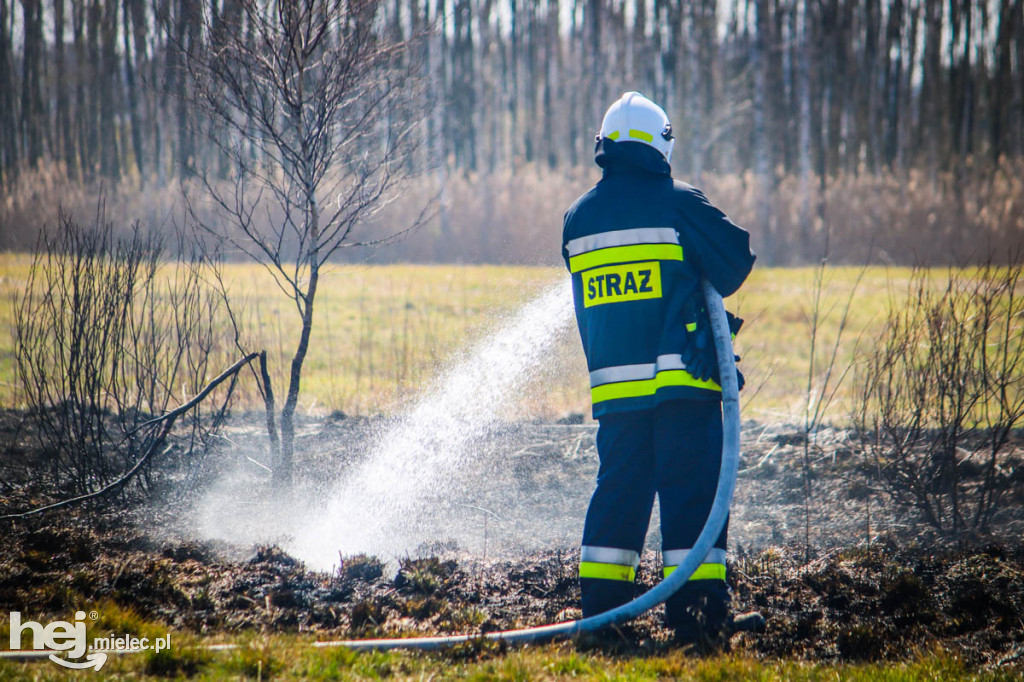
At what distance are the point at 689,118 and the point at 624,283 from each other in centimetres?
3413

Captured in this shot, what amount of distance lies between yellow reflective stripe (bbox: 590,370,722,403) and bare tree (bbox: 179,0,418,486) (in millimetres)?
2556

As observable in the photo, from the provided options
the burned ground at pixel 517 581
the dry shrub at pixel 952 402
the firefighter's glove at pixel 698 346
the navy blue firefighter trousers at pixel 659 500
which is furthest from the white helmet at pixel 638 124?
the burned ground at pixel 517 581

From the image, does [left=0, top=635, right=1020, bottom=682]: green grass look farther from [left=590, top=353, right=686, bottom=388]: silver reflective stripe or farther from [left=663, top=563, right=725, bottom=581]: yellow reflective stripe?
[left=590, top=353, right=686, bottom=388]: silver reflective stripe

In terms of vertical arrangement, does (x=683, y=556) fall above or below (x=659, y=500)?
below

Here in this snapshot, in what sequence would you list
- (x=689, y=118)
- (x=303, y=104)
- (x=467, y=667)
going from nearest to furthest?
(x=467, y=667)
(x=303, y=104)
(x=689, y=118)

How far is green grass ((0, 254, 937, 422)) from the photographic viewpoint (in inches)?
312

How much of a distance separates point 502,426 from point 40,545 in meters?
3.96

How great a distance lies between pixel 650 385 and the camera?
3.75m

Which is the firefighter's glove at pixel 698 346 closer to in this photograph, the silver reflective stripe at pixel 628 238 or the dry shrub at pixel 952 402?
the silver reflective stripe at pixel 628 238

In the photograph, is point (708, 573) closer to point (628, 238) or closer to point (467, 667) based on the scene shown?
point (467, 667)

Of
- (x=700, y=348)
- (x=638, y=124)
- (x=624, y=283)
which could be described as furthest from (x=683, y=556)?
(x=638, y=124)

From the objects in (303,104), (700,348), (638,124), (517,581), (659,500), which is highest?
(303,104)

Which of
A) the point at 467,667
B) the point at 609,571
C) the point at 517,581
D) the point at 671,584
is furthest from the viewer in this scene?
the point at 517,581

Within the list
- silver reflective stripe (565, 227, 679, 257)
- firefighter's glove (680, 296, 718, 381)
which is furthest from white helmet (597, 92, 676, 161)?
firefighter's glove (680, 296, 718, 381)
